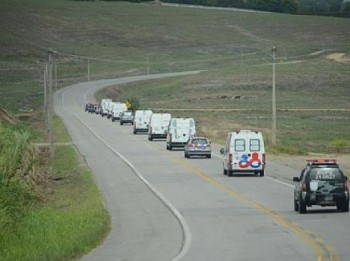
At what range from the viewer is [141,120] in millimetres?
89250

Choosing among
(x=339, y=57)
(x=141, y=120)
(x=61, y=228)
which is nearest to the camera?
(x=61, y=228)

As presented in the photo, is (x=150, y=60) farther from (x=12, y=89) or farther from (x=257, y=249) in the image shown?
(x=257, y=249)

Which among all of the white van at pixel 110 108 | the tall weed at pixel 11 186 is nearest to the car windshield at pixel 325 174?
the tall weed at pixel 11 186

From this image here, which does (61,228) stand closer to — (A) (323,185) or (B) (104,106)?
(A) (323,185)

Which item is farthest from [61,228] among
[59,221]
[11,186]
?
[11,186]

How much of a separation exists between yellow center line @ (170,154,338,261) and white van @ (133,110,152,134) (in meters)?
37.4

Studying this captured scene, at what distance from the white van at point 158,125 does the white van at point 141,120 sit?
23.2 ft

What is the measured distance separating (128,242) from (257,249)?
371cm

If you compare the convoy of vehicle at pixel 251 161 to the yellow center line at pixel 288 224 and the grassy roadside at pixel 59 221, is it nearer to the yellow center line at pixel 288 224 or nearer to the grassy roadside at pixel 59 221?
the yellow center line at pixel 288 224

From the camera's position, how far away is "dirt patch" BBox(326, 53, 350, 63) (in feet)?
531

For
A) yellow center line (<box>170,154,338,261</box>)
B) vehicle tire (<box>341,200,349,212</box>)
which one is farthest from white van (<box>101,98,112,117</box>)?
vehicle tire (<box>341,200,349,212</box>)

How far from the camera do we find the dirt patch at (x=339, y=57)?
531ft

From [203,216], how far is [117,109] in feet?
251

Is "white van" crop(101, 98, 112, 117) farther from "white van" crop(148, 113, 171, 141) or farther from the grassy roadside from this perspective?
the grassy roadside
